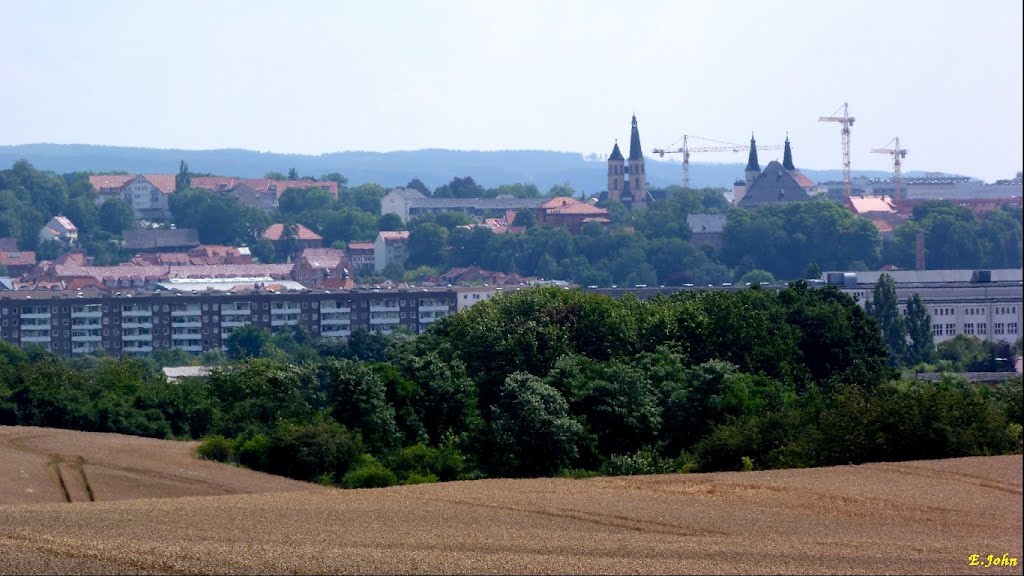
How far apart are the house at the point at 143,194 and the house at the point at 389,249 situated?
30421 millimetres

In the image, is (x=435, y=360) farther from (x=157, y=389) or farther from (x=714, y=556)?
(x=714, y=556)

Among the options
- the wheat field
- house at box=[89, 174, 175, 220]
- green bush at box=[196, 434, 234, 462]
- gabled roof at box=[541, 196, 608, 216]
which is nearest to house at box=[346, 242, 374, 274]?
Result: gabled roof at box=[541, 196, 608, 216]

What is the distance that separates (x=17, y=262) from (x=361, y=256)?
2398 cm

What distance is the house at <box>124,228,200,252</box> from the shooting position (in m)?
132

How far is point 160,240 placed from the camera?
133500mm

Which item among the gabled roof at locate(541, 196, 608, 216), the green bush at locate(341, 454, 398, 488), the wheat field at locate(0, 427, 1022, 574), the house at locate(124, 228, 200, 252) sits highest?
the wheat field at locate(0, 427, 1022, 574)

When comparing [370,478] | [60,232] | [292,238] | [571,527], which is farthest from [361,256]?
[571,527]

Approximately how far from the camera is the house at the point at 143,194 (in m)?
153

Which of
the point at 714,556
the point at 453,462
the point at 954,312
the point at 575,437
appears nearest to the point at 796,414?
the point at 575,437

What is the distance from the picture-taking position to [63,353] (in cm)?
7762

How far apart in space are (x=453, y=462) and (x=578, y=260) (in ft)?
297

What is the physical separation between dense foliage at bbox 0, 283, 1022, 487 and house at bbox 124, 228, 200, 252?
97.5 metres

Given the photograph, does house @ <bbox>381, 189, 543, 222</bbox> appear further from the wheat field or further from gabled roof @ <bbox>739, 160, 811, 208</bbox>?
the wheat field

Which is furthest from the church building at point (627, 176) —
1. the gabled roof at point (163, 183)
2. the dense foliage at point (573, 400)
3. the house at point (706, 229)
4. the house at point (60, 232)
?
the dense foliage at point (573, 400)
